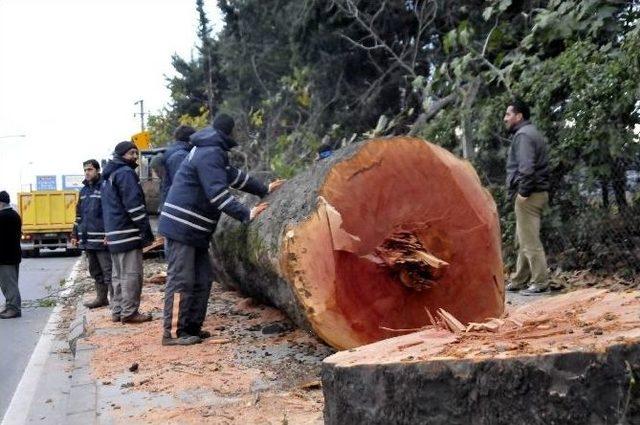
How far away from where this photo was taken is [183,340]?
5988 mm

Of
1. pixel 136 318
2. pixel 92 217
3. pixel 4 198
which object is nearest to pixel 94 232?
pixel 92 217

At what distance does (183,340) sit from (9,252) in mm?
4599

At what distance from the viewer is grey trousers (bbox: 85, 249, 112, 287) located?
870 centimetres

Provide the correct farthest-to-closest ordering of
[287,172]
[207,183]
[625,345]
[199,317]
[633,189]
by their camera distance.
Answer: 1. [287,172]
2. [633,189]
3. [199,317]
4. [207,183]
5. [625,345]

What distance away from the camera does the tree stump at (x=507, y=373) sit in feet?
8.26

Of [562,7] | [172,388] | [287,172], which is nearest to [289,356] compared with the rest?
[172,388]

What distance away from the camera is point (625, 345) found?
8.24ft

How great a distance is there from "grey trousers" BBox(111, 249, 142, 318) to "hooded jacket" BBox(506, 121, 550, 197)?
12.4ft

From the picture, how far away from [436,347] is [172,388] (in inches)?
→ 88.8

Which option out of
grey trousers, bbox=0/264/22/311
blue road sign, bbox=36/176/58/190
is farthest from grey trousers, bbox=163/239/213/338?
blue road sign, bbox=36/176/58/190

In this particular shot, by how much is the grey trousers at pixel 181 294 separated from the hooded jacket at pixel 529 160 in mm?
3110

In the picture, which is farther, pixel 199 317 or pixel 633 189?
pixel 633 189

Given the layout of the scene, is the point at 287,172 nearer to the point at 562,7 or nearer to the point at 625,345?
the point at 562,7

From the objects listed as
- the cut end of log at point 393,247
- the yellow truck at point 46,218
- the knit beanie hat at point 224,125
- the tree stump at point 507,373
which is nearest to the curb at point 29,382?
the cut end of log at point 393,247
